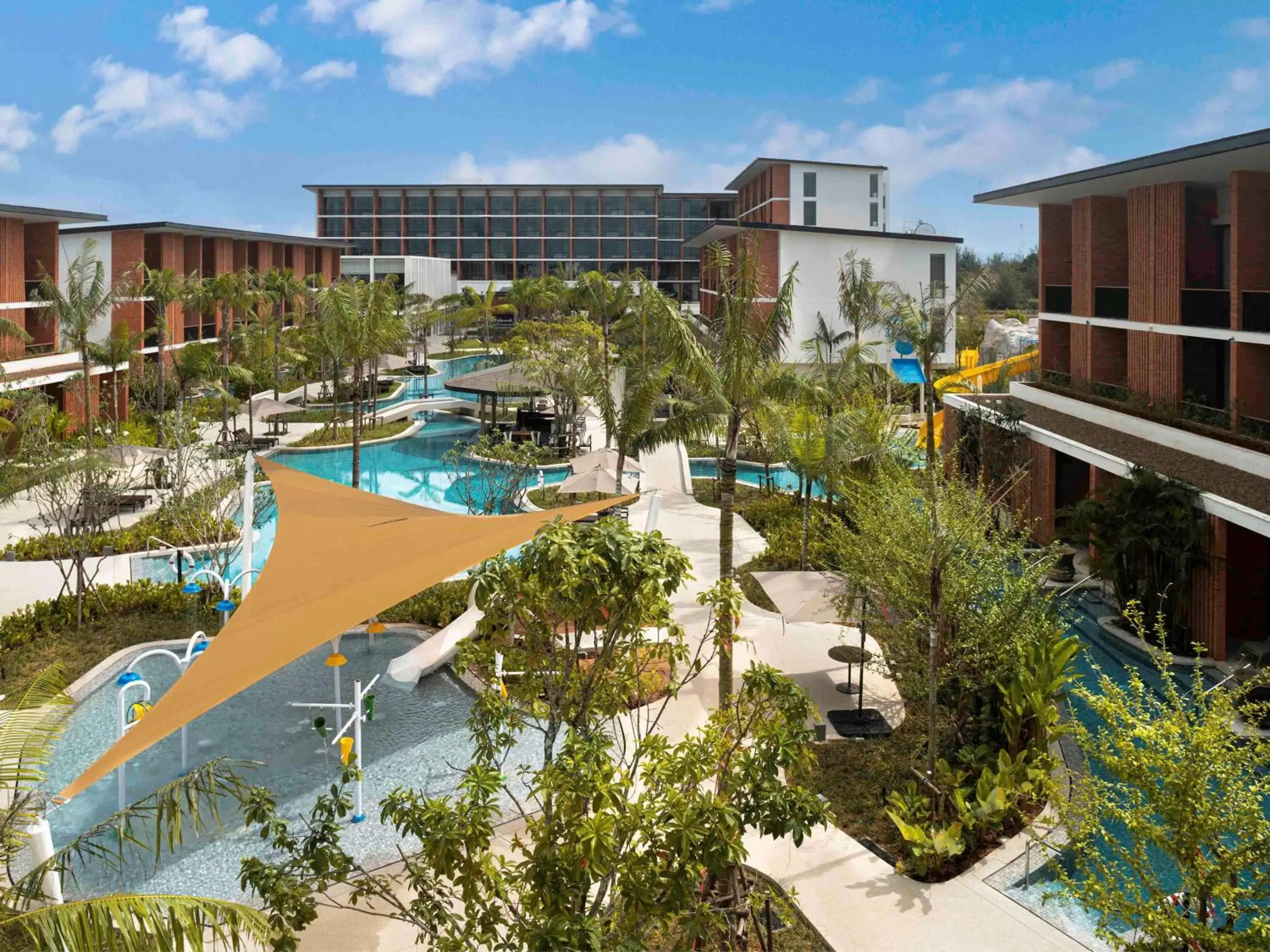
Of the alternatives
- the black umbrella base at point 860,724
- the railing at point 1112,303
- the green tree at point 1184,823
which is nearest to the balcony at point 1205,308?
the railing at point 1112,303

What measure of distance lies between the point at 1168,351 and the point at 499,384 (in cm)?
2046

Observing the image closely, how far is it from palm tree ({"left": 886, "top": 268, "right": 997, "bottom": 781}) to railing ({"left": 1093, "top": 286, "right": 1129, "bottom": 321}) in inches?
95.6

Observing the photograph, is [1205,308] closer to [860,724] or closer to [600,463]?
[860,724]

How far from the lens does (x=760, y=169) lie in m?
62.2

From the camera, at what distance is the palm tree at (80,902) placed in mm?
4781

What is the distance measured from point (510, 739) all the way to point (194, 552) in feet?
53.3

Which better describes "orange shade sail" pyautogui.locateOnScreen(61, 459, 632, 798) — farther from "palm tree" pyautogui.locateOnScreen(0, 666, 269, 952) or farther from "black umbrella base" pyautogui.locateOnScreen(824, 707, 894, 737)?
"black umbrella base" pyautogui.locateOnScreen(824, 707, 894, 737)

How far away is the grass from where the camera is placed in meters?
34.6

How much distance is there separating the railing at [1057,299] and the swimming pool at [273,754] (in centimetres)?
1890

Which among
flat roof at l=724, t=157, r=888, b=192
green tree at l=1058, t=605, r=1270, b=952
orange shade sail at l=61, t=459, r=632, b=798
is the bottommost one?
green tree at l=1058, t=605, r=1270, b=952

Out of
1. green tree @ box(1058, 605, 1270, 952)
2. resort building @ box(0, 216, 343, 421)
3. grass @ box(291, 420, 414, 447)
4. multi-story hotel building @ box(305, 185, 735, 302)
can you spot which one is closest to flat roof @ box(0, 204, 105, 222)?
resort building @ box(0, 216, 343, 421)

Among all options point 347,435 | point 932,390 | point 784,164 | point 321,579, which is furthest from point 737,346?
point 784,164

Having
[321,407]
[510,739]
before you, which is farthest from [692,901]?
[321,407]

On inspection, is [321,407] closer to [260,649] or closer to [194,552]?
[194,552]
